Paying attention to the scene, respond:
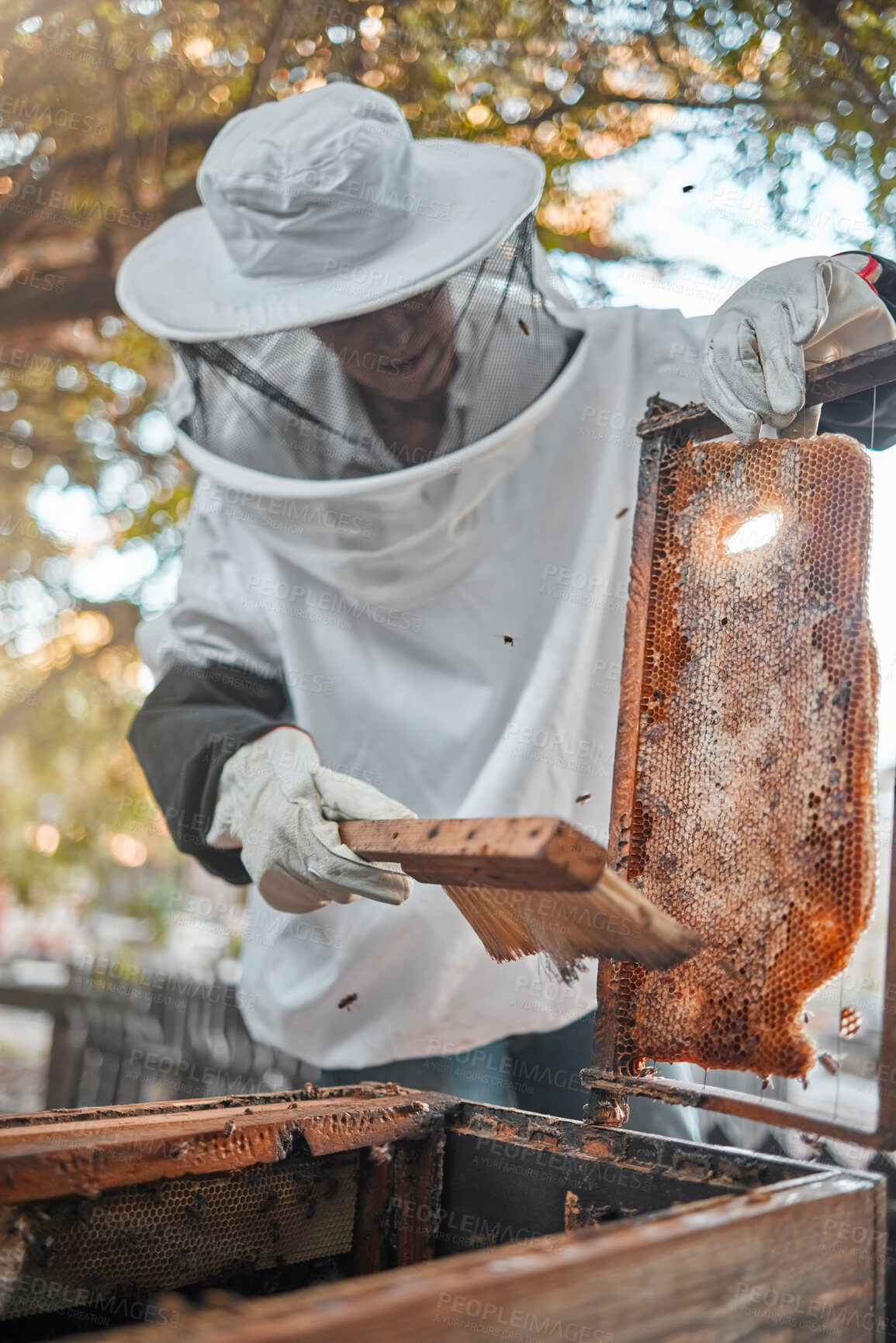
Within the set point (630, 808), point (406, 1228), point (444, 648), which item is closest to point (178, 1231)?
point (406, 1228)

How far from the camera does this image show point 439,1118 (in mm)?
1397

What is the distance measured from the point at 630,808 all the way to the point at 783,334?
702mm

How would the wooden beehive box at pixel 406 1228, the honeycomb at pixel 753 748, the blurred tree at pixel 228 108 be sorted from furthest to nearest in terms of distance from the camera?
the blurred tree at pixel 228 108 < the honeycomb at pixel 753 748 < the wooden beehive box at pixel 406 1228

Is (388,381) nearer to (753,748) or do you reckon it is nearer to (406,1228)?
(753,748)

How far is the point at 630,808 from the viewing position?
1.38 m

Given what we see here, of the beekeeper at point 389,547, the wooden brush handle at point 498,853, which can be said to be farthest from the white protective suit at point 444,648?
the wooden brush handle at point 498,853

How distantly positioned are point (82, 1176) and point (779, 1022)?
2.77 feet

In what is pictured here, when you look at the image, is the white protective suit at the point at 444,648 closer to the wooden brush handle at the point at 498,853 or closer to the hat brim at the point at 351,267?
the hat brim at the point at 351,267

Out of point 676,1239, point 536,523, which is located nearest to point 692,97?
point 536,523

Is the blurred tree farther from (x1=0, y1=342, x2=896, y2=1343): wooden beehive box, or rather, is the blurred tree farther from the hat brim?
(x1=0, y1=342, x2=896, y2=1343): wooden beehive box

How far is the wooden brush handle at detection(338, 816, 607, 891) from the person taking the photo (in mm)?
961

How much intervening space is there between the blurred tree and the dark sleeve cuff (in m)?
1.48

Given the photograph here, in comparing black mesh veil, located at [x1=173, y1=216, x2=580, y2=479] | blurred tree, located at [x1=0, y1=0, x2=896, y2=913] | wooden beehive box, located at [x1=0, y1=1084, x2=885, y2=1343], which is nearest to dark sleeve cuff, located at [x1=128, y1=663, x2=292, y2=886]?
black mesh veil, located at [x1=173, y1=216, x2=580, y2=479]

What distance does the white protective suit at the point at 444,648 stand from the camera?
2107 millimetres
